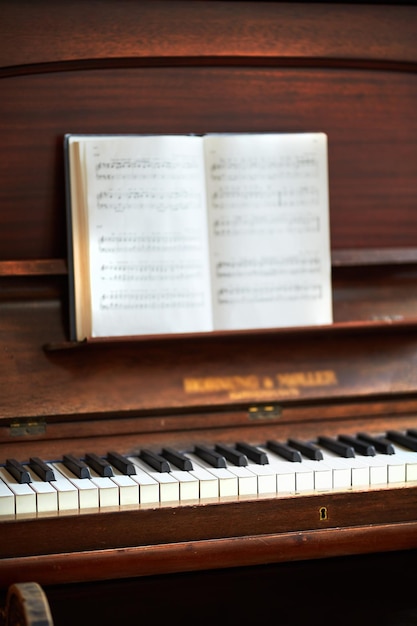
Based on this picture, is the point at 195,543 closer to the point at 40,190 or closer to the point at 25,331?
the point at 25,331

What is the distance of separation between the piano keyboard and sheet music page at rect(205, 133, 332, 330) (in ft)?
1.29

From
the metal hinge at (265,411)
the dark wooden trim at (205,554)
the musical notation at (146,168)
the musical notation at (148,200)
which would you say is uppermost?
the musical notation at (146,168)

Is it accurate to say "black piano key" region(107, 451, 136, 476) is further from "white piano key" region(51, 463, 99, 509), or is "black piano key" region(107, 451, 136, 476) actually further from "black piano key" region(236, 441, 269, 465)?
"black piano key" region(236, 441, 269, 465)

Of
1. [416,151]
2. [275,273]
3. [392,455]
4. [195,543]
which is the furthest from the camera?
[416,151]

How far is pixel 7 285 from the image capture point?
8.55 feet

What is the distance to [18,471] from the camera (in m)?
2.30

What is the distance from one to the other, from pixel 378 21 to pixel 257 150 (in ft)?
1.87

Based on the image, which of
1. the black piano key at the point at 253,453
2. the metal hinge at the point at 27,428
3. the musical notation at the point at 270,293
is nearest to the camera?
the black piano key at the point at 253,453

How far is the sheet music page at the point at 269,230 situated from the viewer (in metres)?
2.71

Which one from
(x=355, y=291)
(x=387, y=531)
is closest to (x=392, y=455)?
(x=387, y=531)

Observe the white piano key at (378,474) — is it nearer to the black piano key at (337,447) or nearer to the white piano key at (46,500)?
the black piano key at (337,447)

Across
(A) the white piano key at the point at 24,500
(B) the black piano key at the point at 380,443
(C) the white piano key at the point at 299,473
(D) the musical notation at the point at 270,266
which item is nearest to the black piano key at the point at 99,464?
(A) the white piano key at the point at 24,500

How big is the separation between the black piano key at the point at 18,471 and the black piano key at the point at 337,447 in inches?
33.6

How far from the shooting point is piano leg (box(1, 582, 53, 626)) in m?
1.66
